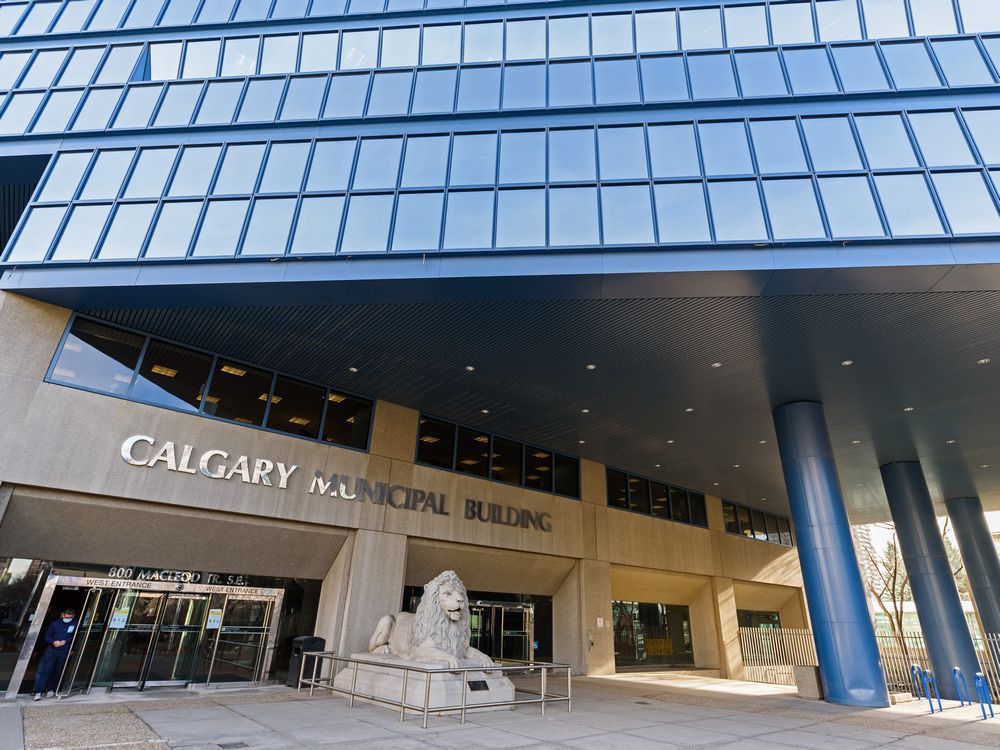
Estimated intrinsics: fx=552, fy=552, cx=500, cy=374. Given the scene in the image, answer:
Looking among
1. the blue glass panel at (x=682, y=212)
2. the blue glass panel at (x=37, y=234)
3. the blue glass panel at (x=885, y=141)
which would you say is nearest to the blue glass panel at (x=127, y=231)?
the blue glass panel at (x=37, y=234)

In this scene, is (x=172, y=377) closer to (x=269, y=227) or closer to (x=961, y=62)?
(x=269, y=227)

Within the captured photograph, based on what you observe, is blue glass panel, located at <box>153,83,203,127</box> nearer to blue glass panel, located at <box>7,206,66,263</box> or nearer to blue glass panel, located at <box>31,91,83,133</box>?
blue glass panel, located at <box>31,91,83,133</box>

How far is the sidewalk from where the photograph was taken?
7.06m

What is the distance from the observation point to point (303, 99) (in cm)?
1330

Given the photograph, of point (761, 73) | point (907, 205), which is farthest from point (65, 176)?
point (907, 205)

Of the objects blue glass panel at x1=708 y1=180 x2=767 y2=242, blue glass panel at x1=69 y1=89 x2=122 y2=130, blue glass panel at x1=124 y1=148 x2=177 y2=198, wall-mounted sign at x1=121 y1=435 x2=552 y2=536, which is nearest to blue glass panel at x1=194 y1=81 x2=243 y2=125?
blue glass panel at x1=124 y1=148 x2=177 y2=198

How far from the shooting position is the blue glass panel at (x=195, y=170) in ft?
39.2

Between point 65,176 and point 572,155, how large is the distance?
1125 cm

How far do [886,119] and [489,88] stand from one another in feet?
28.2

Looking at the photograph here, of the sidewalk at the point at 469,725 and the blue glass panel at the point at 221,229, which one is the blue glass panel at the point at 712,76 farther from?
the sidewalk at the point at 469,725

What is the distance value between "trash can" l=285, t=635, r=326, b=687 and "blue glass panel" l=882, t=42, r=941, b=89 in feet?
58.7

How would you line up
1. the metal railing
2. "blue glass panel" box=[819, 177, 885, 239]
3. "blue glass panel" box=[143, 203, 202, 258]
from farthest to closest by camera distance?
"blue glass panel" box=[143, 203, 202, 258] → "blue glass panel" box=[819, 177, 885, 239] → the metal railing

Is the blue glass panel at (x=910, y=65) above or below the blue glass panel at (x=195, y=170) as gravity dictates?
above

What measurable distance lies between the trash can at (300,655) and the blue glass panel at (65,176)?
1105 centimetres
